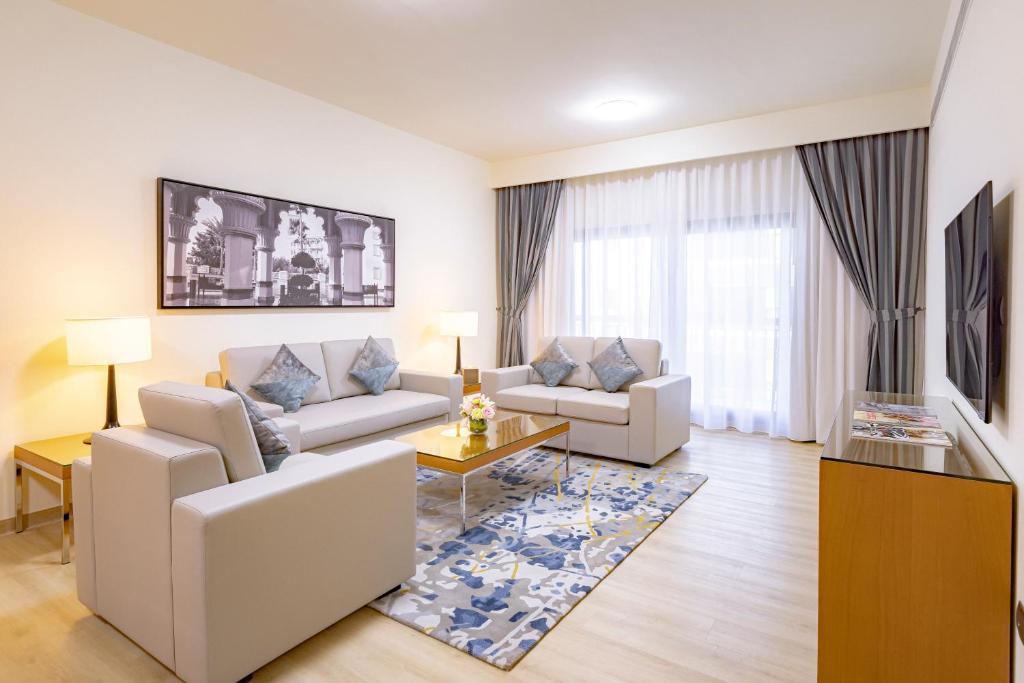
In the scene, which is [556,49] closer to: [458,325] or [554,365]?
[554,365]

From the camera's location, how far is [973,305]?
1953mm

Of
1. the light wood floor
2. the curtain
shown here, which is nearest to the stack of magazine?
the light wood floor

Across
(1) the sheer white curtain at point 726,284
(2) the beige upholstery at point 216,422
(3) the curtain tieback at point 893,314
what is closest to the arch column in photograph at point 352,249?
(1) the sheer white curtain at point 726,284

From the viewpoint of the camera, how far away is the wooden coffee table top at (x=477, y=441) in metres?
3.12

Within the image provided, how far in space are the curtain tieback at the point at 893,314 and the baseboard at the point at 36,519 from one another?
5.95 m

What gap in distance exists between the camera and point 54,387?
10.7 ft

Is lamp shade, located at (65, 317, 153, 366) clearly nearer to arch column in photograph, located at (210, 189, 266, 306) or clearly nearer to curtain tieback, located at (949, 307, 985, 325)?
arch column in photograph, located at (210, 189, 266, 306)

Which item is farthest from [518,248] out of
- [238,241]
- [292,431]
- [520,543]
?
[520,543]

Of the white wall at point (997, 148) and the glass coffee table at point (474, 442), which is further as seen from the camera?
the glass coffee table at point (474, 442)

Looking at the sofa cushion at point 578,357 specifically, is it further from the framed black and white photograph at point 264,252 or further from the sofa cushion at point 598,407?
the framed black and white photograph at point 264,252

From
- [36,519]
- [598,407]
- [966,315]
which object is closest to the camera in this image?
[966,315]

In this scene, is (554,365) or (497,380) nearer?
(497,380)

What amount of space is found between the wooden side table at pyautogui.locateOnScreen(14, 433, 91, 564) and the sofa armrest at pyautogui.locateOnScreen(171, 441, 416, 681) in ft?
4.70

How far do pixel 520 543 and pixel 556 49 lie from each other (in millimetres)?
3084
